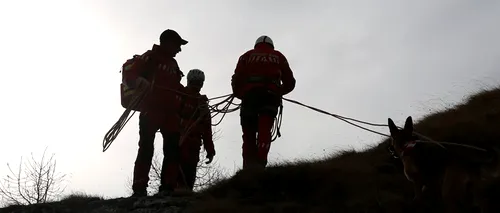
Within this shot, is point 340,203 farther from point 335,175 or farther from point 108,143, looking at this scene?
point 108,143

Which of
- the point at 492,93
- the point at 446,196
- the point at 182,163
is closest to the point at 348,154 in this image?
the point at 182,163

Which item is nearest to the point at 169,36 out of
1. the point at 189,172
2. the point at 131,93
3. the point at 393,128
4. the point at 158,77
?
the point at 158,77

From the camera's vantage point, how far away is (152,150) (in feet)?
22.0

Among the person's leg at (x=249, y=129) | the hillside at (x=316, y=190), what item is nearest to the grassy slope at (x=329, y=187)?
the hillside at (x=316, y=190)

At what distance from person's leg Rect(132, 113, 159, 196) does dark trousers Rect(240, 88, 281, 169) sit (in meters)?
1.20

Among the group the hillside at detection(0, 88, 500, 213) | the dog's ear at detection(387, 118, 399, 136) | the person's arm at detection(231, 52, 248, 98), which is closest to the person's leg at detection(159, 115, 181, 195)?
the hillside at detection(0, 88, 500, 213)

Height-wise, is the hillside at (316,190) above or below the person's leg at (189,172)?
below

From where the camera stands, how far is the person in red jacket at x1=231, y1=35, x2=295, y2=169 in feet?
23.3

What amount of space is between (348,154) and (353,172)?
224 cm

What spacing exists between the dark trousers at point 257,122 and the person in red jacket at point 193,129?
43.6 inches

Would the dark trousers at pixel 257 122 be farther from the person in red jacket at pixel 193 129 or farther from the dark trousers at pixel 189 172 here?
Result: the dark trousers at pixel 189 172

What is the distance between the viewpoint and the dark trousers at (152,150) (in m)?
6.59

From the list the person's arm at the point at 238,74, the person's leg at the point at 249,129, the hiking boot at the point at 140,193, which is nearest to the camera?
the hiking boot at the point at 140,193

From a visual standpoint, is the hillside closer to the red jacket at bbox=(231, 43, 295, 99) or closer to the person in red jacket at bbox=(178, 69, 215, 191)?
the red jacket at bbox=(231, 43, 295, 99)
